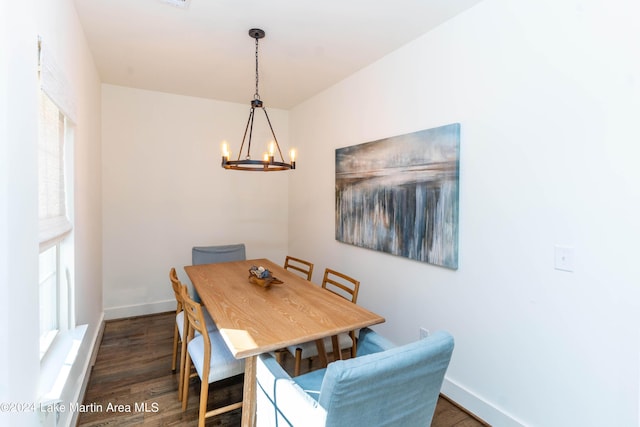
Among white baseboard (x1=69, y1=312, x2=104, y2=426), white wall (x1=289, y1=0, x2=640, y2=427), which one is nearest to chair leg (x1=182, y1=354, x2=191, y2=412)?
white baseboard (x1=69, y1=312, x2=104, y2=426)

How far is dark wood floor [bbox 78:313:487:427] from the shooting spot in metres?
2.00

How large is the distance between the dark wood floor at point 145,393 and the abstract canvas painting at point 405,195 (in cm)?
114

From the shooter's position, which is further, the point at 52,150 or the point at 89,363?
the point at 89,363

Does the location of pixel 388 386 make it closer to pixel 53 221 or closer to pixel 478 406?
pixel 478 406

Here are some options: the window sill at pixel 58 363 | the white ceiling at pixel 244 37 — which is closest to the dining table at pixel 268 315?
the window sill at pixel 58 363

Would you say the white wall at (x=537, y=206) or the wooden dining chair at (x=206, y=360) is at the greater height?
the white wall at (x=537, y=206)

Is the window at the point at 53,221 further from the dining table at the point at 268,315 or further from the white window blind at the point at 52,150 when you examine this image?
the dining table at the point at 268,315

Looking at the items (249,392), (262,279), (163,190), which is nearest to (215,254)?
Answer: (163,190)

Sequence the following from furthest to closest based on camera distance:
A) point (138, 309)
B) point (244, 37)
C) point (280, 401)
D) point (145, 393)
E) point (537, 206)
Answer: point (138, 309)
point (244, 37)
point (145, 393)
point (537, 206)
point (280, 401)

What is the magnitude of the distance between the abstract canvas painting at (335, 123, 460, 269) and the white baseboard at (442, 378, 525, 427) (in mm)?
842

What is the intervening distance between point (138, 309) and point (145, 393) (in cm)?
167

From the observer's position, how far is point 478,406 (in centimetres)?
204

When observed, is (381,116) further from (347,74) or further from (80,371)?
(80,371)

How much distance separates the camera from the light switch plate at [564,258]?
1.61 m
